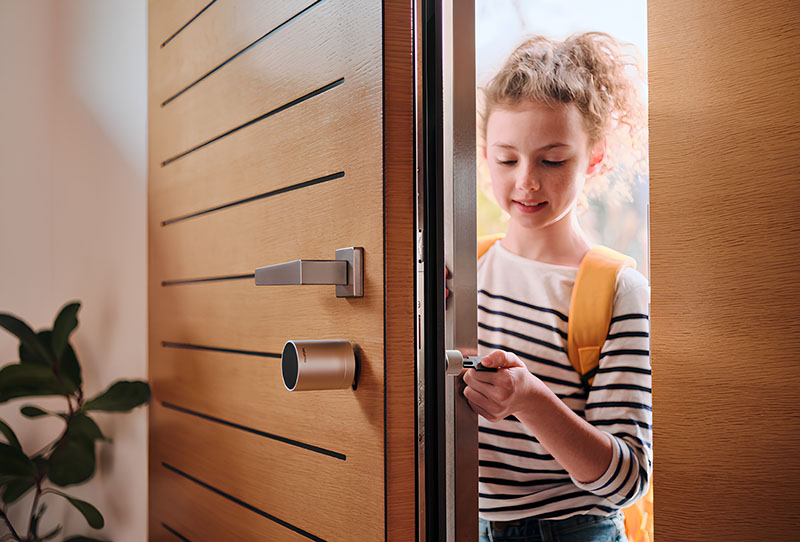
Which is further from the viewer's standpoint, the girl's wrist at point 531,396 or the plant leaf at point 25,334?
the plant leaf at point 25,334

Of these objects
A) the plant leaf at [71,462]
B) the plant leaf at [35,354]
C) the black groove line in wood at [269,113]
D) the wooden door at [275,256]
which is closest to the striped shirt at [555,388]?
the wooden door at [275,256]

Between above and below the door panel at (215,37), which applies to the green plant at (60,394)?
below

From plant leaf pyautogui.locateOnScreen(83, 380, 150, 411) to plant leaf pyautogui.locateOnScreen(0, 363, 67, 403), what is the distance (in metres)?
0.18

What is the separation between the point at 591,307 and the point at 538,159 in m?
0.17

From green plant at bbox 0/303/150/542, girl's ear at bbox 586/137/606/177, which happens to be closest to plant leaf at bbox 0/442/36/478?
green plant at bbox 0/303/150/542

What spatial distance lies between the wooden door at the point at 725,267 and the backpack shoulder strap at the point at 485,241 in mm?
211

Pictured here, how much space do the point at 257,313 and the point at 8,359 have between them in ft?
3.98

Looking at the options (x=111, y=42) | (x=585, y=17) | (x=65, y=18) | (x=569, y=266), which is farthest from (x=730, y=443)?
(x=65, y=18)

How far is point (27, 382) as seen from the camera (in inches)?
64.4

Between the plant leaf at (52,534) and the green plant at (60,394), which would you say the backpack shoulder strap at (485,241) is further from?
the plant leaf at (52,534)

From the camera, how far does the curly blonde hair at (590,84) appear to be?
1.97 ft

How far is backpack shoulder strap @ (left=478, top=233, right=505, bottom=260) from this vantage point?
74cm

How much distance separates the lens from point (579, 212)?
657 millimetres

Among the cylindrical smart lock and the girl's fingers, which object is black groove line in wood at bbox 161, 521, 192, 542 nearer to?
the cylindrical smart lock
